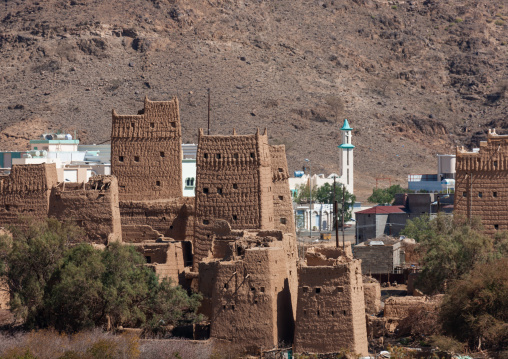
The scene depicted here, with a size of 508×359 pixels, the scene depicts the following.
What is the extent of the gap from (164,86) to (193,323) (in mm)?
99134

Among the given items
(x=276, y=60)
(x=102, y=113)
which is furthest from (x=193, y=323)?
(x=276, y=60)

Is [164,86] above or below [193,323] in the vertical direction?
above

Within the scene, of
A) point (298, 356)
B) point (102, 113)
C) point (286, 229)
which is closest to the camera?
point (298, 356)

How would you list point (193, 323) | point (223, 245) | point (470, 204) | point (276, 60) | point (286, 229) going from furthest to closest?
point (276, 60) → point (470, 204) → point (286, 229) → point (223, 245) → point (193, 323)

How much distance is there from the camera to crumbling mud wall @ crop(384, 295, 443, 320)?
4566 cm

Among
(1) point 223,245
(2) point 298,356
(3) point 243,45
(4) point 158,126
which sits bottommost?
(2) point 298,356

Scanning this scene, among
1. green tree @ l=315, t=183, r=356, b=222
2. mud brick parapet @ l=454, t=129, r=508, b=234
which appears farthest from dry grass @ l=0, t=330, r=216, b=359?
green tree @ l=315, t=183, r=356, b=222

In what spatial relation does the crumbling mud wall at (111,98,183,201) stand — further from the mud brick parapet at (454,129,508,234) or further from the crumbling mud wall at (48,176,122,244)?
the mud brick parapet at (454,129,508,234)

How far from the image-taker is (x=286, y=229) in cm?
5116

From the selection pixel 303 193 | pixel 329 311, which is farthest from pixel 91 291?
pixel 303 193

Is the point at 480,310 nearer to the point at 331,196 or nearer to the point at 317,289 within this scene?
the point at 317,289

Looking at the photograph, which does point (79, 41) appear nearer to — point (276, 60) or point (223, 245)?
point (276, 60)

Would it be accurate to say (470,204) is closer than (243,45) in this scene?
Yes

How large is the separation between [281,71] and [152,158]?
324 ft
